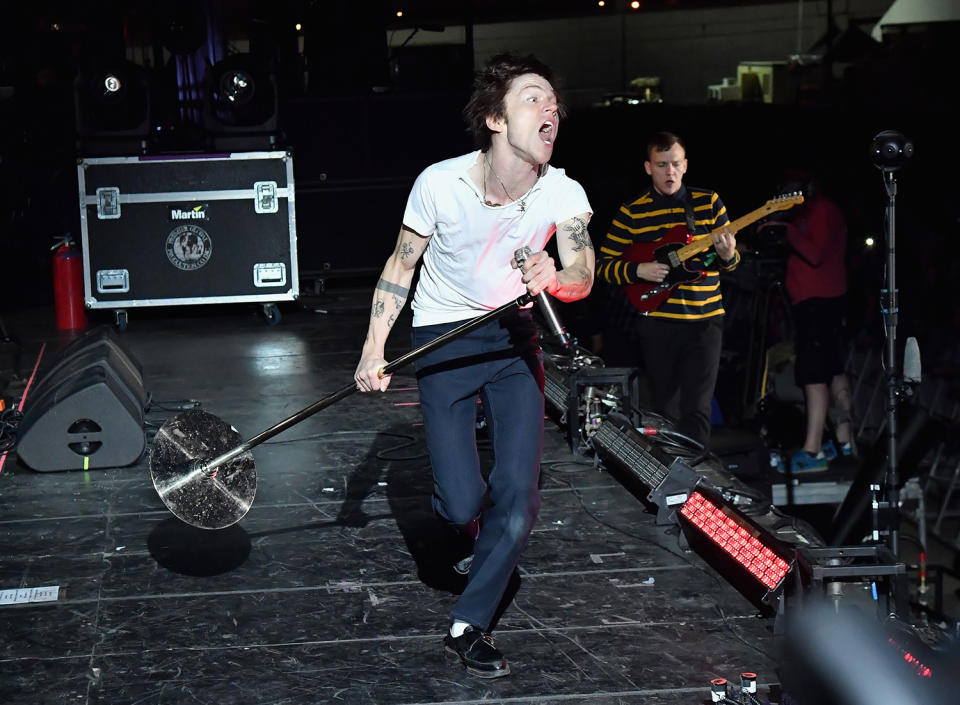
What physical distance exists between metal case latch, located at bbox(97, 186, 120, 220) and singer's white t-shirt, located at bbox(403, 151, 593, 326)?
A: 22.5 ft

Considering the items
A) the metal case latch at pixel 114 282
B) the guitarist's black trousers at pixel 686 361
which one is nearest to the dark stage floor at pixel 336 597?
the guitarist's black trousers at pixel 686 361

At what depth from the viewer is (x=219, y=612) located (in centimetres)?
434

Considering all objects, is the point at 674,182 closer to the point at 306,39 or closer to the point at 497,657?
the point at 497,657

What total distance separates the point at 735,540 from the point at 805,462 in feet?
13.7

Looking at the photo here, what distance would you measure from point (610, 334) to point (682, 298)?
5513 mm

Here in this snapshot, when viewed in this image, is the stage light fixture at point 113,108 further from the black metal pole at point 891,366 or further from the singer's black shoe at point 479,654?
the singer's black shoe at point 479,654

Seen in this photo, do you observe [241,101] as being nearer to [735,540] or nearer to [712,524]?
[712,524]

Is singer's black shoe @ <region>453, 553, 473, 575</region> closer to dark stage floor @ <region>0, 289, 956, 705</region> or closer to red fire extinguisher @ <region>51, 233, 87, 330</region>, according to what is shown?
dark stage floor @ <region>0, 289, 956, 705</region>

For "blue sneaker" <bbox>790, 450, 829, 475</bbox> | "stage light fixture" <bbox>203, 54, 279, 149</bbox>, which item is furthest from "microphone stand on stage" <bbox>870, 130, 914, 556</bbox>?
"stage light fixture" <bbox>203, 54, 279, 149</bbox>

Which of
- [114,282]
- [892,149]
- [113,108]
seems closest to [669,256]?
[892,149]

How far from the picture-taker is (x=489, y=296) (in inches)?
155

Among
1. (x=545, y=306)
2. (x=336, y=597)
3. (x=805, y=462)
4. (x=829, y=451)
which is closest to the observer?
(x=336, y=597)

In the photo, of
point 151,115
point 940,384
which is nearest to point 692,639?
point 940,384

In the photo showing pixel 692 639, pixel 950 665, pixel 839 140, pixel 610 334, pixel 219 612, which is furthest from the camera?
pixel 839 140
